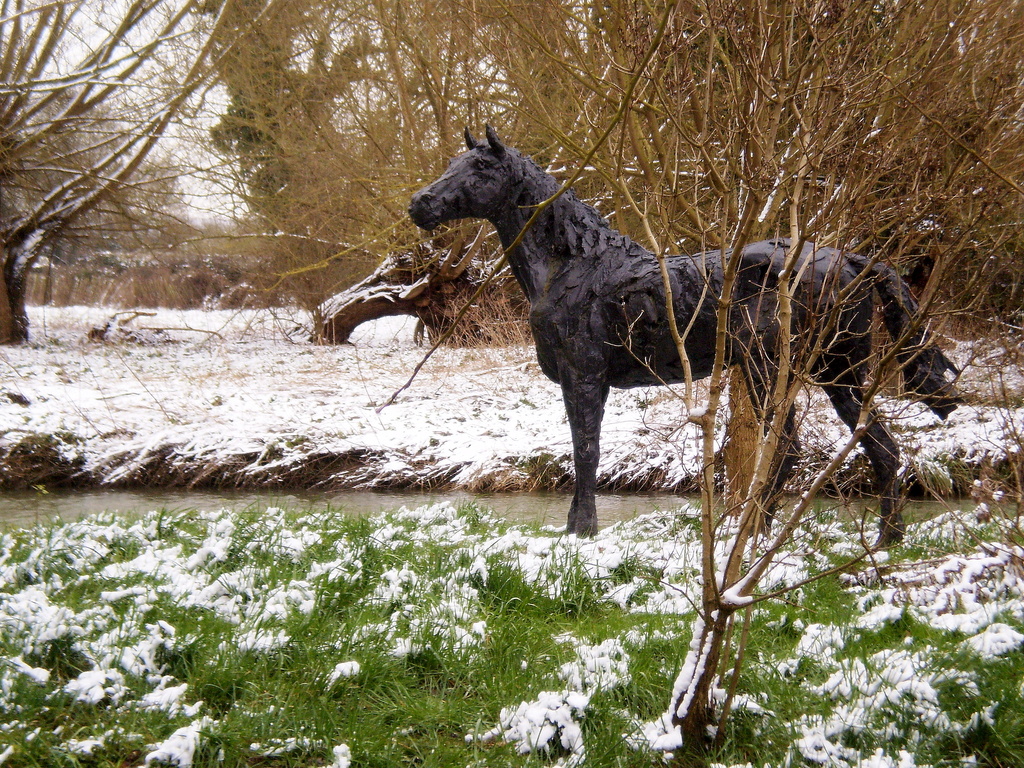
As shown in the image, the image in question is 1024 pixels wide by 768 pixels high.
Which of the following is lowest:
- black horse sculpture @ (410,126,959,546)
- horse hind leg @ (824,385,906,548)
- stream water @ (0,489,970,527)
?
stream water @ (0,489,970,527)

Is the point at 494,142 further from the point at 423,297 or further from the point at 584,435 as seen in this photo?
the point at 423,297

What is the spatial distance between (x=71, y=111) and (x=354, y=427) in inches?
358

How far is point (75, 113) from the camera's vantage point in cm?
1251

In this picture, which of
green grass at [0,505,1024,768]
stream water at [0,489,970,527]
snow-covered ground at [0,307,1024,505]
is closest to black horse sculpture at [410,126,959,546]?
green grass at [0,505,1024,768]

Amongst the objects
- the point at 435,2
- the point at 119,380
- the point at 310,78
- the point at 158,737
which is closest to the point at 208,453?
the point at 119,380

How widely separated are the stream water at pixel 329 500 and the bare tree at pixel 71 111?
24.7 ft

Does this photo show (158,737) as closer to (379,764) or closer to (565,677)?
(379,764)

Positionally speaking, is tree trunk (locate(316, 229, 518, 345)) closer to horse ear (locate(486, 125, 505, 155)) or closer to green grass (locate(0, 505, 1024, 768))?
horse ear (locate(486, 125, 505, 155))

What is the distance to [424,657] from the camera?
2.34m

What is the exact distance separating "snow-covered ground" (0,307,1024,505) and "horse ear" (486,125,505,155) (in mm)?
2262

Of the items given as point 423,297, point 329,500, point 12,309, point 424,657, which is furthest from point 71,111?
point 424,657

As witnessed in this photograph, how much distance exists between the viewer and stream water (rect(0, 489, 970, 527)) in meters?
5.58

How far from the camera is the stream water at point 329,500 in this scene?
558cm

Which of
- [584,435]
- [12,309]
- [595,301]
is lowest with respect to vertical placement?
[584,435]
